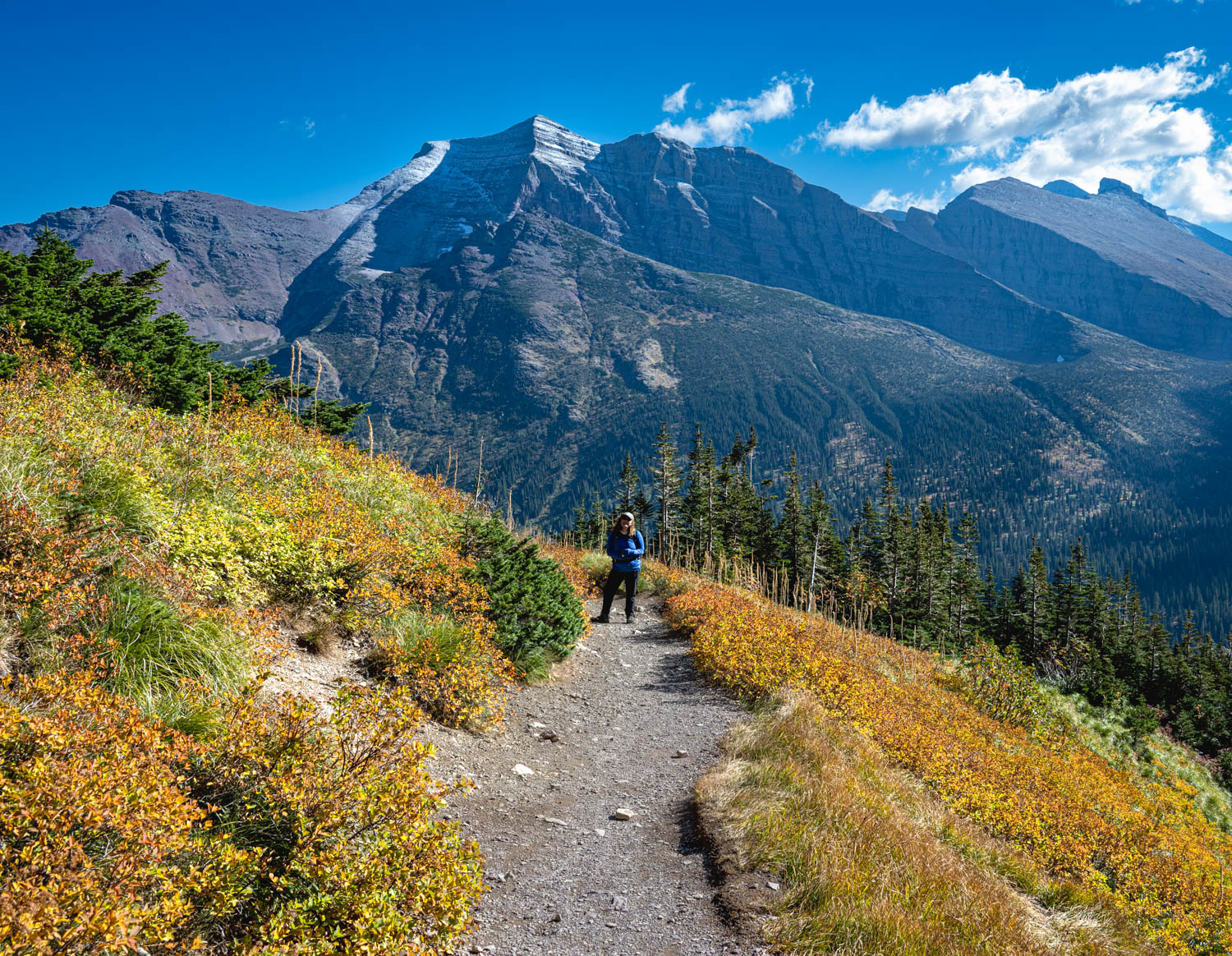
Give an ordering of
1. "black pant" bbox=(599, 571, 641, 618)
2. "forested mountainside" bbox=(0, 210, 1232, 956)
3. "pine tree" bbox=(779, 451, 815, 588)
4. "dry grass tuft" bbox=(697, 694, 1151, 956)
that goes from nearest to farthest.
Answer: "forested mountainside" bbox=(0, 210, 1232, 956) → "dry grass tuft" bbox=(697, 694, 1151, 956) → "black pant" bbox=(599, 571, 641, 618) → "pine tree" bbox=(779, 451, 815, 588)

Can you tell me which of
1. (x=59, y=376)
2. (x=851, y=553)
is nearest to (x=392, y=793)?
(x=59, y=376)

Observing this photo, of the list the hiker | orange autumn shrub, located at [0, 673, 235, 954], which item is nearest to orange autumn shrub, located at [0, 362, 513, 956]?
orange autumn shrub, located at [0, 673, 235, 954]

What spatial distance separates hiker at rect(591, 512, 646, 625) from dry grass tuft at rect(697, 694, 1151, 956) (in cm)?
546

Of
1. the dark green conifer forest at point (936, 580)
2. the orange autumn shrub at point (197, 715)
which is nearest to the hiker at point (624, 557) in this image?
the orange autumn shrub at point (197, 715)

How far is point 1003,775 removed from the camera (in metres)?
9.15

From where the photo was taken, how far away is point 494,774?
6191 millimetres

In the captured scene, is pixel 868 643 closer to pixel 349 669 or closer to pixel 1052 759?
pixel 1052 759

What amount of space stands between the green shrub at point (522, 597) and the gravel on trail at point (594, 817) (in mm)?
539

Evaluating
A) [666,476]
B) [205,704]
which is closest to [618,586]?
[205,704]

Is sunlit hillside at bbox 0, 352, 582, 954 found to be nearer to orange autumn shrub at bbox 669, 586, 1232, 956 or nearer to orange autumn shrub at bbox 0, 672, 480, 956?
orange autumn shrub at bbox 0, 672, 480, 956

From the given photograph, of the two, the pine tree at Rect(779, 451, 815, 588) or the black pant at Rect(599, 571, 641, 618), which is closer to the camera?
the black pant at Rect(599, 571, 641, 618)

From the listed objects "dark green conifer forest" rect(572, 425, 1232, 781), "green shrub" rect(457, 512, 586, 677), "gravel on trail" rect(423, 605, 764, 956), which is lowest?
"dark green conifer forest" rect(572, 425, 1232, 781)

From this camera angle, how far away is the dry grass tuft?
12.8 feet

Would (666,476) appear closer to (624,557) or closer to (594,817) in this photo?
(624,557)
